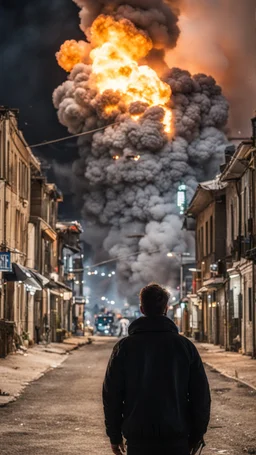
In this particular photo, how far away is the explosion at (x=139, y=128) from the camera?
6988cm

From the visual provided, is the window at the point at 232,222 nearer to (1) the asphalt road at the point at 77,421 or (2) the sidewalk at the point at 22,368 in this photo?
(2) the sidewalk at the point at 22,368

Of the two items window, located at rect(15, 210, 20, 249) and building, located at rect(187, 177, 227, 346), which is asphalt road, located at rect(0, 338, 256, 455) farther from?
building, located at rect(187, 177, 227, 346)

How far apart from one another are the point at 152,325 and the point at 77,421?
856 centimetres

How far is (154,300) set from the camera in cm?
554

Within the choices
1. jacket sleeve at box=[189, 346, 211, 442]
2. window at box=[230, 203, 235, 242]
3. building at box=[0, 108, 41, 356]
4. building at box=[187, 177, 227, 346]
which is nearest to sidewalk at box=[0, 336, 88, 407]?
building at box=[0, 108, 41, 356]

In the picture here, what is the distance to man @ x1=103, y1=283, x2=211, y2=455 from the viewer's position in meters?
5.18

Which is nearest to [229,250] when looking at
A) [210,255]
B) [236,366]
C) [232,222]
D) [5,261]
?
[232,222]

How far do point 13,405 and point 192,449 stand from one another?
11065mm

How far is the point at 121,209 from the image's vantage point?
71.9 metres

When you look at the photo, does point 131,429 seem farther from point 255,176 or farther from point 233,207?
point 233,207

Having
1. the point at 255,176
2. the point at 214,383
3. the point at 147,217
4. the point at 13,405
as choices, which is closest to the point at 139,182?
the point at 147,217

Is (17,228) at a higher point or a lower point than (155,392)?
higher

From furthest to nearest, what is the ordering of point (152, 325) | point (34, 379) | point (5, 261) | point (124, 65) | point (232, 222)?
point (124, 65) → point (232, 222) → point (5, 261) → point (34, 379) → point (152, 325)

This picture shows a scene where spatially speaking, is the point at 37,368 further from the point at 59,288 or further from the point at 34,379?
the point at 59,288
